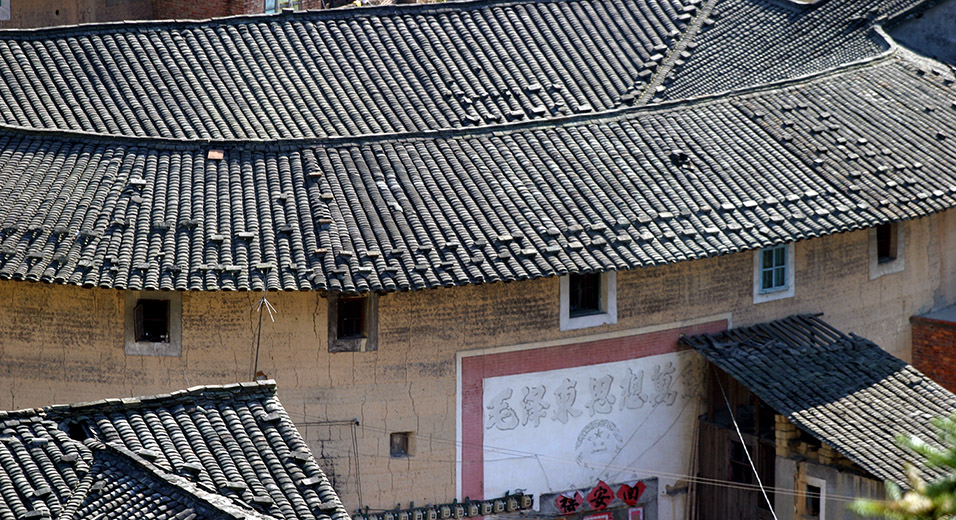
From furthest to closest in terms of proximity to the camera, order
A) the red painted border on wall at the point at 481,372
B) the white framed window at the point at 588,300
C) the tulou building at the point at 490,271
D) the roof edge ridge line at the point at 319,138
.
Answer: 1. the white framed window at the point at 588,300
2. the red painted border on wall at the point at 481,372
3. the roof edge ridge line at the point at 319,138
4. the tulou building at the point at 490,271

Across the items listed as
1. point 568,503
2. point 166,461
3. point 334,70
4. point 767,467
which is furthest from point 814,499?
point 334,70

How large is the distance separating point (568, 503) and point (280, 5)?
16377 mm

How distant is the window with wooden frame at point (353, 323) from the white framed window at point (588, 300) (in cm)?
229

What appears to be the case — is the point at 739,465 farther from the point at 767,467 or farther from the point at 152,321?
the point at 152,321

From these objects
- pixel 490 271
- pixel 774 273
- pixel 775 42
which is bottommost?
pixel 490 271

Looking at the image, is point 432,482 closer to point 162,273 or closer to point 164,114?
point 162,273

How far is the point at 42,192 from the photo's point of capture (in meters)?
16.6

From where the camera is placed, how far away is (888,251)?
20891 millimetres

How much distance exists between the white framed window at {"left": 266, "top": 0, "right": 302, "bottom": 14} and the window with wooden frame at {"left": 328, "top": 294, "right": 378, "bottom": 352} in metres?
14.6

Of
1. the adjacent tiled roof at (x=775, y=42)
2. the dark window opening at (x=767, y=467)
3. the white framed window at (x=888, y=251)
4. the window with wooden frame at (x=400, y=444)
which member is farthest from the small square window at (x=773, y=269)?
the window with wooden frame at (x=400, y=444)

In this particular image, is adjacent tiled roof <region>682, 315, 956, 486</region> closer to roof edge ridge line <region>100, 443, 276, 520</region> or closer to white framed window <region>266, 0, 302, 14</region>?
roof edge ridge line <region>100, 443, 276, 520</region>

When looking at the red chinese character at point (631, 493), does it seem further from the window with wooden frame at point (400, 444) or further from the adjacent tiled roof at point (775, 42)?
the adjacent tiled roof at point (775, 42)

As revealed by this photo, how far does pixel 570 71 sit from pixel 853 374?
7.85m

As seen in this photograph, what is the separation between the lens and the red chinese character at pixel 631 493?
1856 cm
